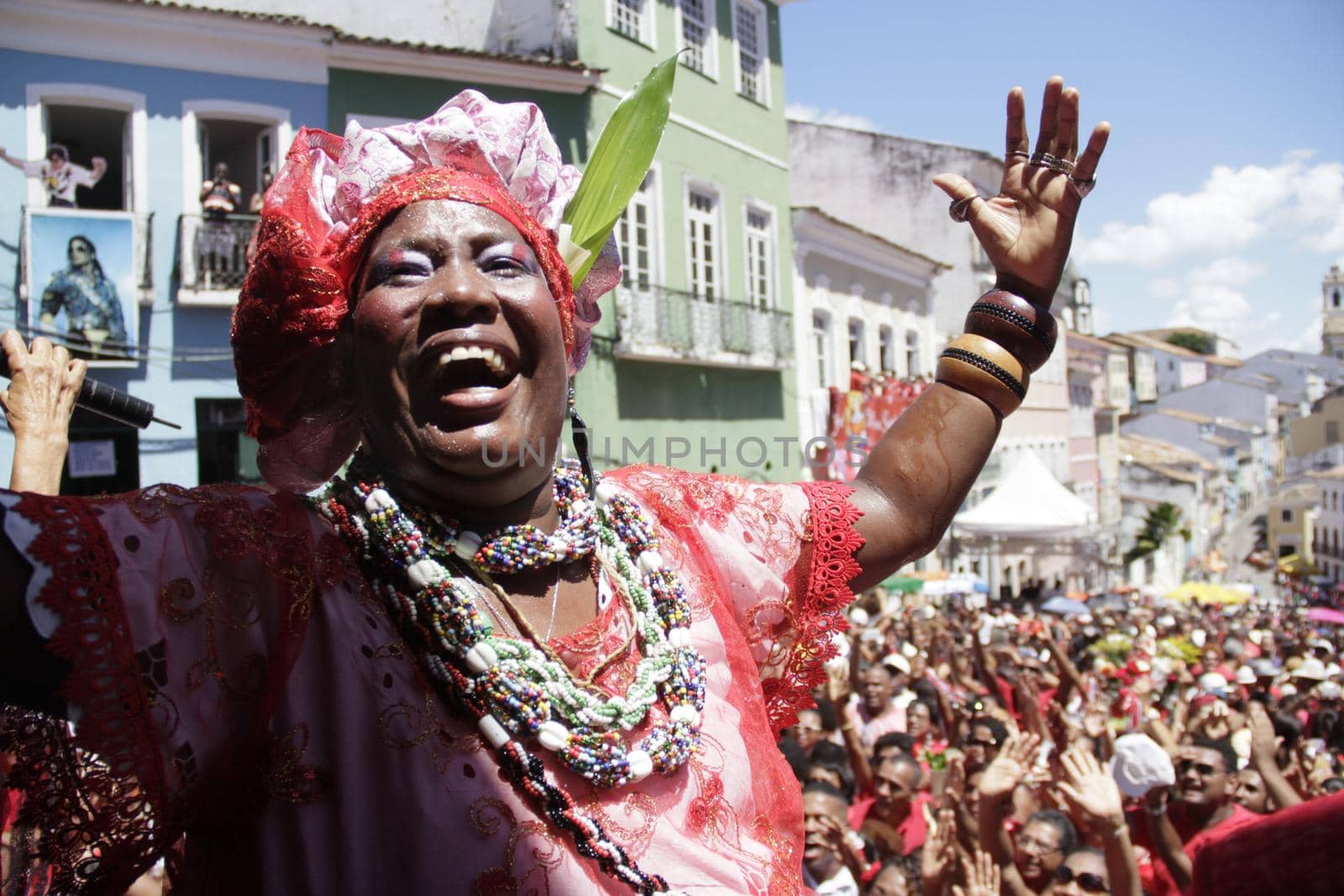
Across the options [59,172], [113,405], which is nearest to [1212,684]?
[113,405]

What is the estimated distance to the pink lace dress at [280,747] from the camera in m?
1.37

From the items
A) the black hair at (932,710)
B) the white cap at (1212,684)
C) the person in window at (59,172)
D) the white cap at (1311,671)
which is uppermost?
the person in window at (59,172)

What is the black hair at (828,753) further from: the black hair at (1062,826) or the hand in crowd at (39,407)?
Answer: the hand in crowd at (39,407)

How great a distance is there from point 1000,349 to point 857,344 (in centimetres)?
1801

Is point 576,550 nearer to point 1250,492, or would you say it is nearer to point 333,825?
point 333,825

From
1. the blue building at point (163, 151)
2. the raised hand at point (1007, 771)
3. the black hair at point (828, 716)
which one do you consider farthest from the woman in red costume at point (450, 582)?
the blue building at point (163, 151)

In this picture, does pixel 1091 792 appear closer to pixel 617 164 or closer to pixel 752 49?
pixel 617 164

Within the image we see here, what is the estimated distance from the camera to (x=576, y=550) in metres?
1.92

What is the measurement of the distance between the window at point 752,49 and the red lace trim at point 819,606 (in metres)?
15.0

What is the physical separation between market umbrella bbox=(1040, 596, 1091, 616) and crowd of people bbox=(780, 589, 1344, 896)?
606 cm

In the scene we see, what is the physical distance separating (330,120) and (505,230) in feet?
34.3

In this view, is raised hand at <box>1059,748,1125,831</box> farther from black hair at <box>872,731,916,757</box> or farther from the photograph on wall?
the photograph on wall

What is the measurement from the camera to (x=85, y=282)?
1012 centimetres

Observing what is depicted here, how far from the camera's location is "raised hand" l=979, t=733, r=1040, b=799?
3822 mm
